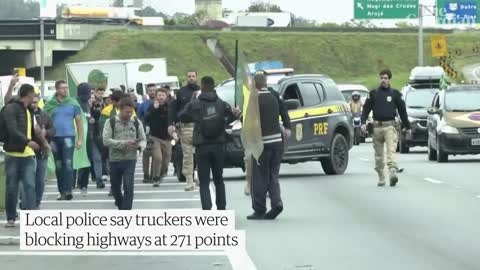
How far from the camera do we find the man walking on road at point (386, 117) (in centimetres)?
2111

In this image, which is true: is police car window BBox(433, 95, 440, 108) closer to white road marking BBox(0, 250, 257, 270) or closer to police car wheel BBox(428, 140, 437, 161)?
police car wheel BBox(428, 140, 437, 161)

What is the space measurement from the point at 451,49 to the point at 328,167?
266 ft

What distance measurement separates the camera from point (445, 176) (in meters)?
23.8

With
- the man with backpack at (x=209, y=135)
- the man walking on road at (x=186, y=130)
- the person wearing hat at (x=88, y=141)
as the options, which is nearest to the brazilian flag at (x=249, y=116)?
the man with backpack at (x=209, y=135)

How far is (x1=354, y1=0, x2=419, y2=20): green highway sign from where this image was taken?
65125 mm

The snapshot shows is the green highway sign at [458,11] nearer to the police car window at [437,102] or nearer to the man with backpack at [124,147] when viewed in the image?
the police car window at [437,102]

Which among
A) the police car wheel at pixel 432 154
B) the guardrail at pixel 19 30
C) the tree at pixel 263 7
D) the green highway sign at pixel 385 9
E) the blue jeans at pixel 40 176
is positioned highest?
the tree at pixel 263 7

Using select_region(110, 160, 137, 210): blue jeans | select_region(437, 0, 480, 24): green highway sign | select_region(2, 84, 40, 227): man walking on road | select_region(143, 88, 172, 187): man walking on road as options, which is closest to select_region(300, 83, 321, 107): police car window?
select_region(143, 88, 172, 187): man walking on road

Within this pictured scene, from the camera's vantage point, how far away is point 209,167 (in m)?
15.7

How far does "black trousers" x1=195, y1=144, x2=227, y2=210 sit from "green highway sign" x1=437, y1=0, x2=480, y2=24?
51.3 m

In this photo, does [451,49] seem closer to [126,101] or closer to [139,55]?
[139,55]

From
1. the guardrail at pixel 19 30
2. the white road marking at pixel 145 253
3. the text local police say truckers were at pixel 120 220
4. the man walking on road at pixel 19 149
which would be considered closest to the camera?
the text local police say truckers were at pixel 120 220

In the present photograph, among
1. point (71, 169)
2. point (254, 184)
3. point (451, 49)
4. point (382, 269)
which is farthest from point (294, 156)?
point (451, 49)

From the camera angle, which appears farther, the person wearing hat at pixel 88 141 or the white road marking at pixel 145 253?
the person wearing hat at pixel 88 141
